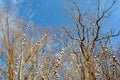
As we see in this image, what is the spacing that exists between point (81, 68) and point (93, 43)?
148cm

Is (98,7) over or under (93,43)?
over


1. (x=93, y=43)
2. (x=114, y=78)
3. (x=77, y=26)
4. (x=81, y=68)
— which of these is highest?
(x=77, y=26)

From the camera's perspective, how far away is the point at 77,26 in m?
14.9

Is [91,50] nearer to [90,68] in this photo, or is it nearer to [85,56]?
[85,56]

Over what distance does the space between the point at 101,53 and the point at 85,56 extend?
1043 mm

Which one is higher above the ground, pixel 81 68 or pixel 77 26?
pixel 77 26

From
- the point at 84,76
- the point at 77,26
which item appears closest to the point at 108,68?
the point at 84,76

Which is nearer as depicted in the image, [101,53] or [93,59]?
[93,59]

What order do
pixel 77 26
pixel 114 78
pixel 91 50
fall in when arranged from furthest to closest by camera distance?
pixel 77 26 → pixel 91 50 → pixel 114 78

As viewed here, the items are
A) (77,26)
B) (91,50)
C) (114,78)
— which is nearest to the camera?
(114,78)

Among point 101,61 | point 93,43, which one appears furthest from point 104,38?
point 101,61

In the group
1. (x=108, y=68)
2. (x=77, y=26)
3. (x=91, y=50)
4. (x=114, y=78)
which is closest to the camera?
(x=114, y=78)

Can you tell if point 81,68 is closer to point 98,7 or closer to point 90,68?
point 90,68

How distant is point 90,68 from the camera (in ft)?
40.8
